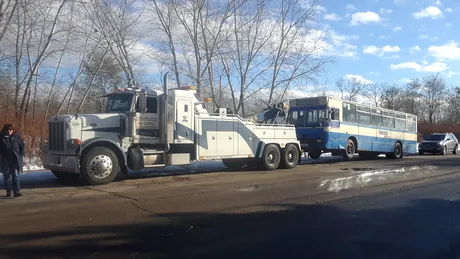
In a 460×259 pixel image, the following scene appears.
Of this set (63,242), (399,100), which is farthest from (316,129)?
(399,100)

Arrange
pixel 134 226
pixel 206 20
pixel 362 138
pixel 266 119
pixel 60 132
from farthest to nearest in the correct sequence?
pixel 206 20 < pixel 362 138 < pixel 266 119 < pixel 60 132 < pixel 134 226

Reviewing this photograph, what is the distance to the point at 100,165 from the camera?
11.4 meters

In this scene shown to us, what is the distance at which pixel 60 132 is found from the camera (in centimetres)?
1148

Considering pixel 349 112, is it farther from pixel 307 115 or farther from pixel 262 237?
pixel 262 237

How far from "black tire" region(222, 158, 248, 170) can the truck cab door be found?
3.72 meters

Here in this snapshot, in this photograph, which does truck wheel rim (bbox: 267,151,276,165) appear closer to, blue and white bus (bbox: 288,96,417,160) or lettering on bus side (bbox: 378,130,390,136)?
blue and white bus (bbox: 288,96,417,160)

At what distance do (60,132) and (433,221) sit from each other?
9.40 m

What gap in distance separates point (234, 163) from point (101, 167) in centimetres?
692

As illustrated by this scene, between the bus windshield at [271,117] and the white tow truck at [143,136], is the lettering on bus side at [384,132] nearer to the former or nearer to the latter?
the bus windshield at [271,117]

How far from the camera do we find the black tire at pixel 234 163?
16984 millimetres

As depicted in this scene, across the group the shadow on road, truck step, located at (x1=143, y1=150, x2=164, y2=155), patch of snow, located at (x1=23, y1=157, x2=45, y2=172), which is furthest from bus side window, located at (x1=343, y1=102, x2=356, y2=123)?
patch of snow, located at (x1=23, y1=157, x2=45, y2=172)

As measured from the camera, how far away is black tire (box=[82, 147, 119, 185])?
1118 centimetres

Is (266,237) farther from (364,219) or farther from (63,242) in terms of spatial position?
(63,242)

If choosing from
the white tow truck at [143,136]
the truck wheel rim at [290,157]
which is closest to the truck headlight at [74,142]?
the white tow truck at [143,136]
